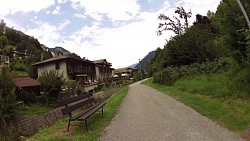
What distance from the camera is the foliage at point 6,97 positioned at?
20703 mm

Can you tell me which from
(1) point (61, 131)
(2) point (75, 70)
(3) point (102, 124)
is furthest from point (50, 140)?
(2) point (75, 70)

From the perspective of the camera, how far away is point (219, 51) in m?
32.5

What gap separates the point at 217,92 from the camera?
14148 mm

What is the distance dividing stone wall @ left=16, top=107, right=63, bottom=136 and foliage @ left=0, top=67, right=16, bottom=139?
93 cm

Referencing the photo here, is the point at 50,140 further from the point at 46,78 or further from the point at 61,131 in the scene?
the point at 46,78

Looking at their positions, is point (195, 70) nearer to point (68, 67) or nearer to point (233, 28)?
point (233, 28)

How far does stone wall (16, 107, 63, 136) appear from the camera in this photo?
20.8 m

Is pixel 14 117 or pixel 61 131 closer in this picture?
pixel 61 131

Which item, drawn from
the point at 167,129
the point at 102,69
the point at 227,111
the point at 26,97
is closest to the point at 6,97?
the point at 26,97

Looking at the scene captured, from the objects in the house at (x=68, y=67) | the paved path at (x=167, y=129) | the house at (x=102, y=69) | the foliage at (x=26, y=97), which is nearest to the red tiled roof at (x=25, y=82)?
the foliage at (x=26, y=97)

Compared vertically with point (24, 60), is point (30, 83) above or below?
below

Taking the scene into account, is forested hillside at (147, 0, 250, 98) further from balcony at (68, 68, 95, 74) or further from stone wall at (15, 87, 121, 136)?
balcony at (68, 68, 95, 74)

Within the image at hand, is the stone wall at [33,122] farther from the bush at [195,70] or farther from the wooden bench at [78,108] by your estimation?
the bush at [195,70]

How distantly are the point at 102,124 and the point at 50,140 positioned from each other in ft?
8.66
